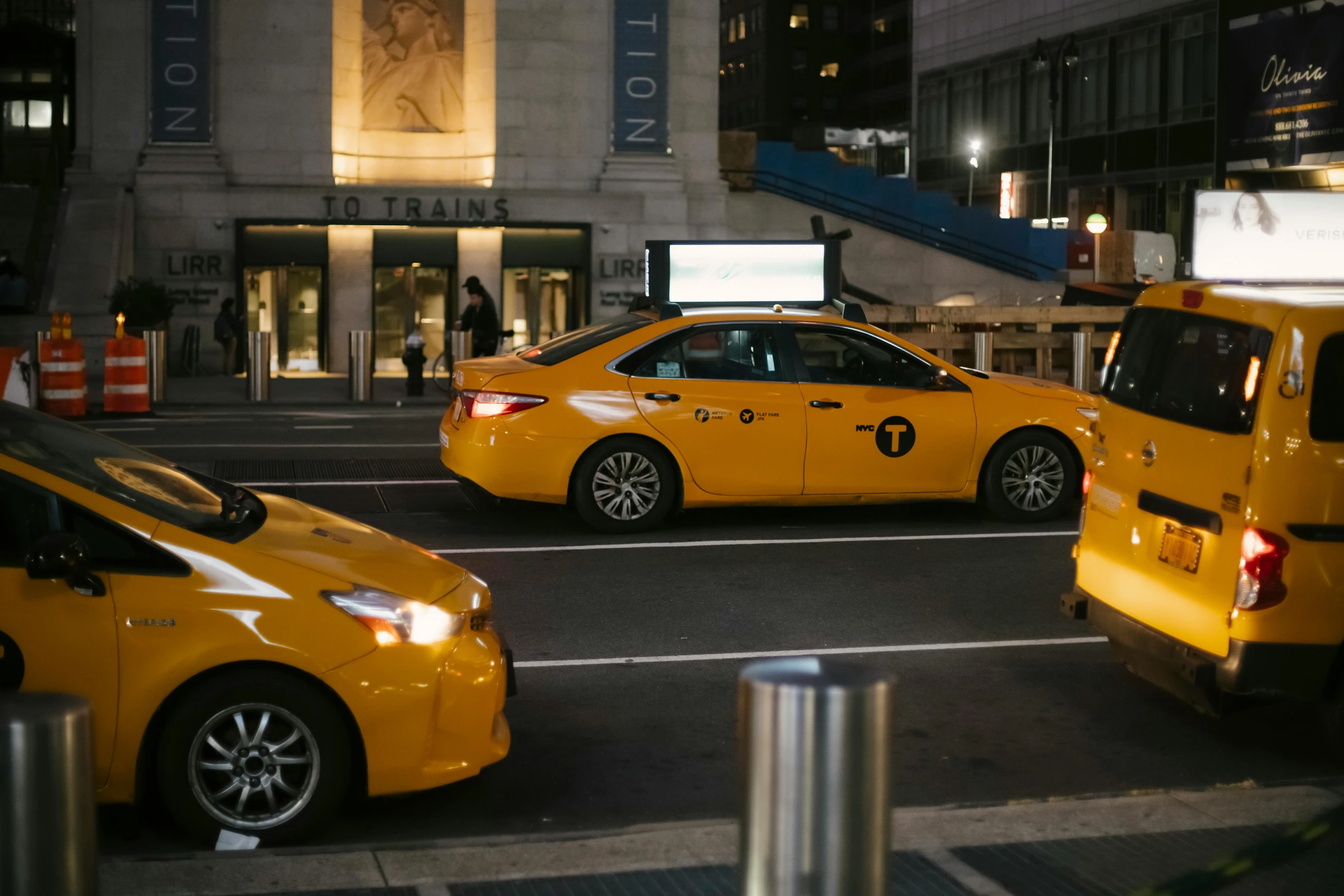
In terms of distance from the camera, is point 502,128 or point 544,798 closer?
point 544,798

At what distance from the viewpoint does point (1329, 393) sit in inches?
232

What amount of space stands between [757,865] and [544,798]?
2.79 metres

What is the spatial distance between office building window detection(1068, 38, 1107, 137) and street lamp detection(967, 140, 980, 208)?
6.51 meters

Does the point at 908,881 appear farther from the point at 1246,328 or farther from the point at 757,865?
the point at 1246,328

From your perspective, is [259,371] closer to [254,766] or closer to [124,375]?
[124,375]

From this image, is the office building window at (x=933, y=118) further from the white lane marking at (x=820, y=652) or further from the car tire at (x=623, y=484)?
the white lane marking at (x=820, y=652)

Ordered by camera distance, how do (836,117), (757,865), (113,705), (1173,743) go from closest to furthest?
1. (757,865)
2. (113,705)
3. (1173,743)
4. (836,117)

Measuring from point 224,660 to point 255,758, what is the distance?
1.15ft

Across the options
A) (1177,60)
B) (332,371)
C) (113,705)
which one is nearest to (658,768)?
(113,705)

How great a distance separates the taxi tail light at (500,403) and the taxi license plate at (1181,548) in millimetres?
5421

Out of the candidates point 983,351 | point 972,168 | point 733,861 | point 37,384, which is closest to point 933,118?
point 972,168

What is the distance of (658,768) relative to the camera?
20.4 feet

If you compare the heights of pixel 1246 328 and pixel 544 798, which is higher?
pixel 1246 328

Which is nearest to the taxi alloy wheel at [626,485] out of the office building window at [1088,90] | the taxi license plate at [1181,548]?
the taxi license plate at [1181,548]
